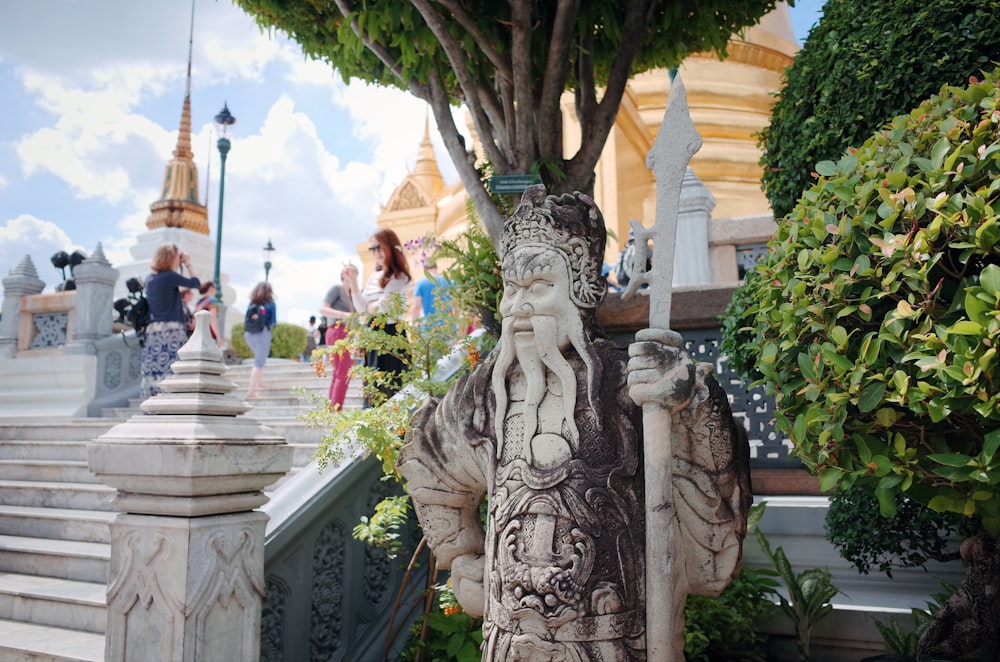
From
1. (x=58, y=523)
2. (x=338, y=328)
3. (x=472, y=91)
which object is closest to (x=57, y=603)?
(x=58, y=523)

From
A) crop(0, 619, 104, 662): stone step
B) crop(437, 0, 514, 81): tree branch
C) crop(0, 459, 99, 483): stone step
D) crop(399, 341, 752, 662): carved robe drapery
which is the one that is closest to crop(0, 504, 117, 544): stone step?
crop(0, 459, 99, 483): stone step

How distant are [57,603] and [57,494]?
5.20ft

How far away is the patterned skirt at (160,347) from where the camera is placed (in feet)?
23.3

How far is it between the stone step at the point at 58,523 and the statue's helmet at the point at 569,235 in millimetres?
4129

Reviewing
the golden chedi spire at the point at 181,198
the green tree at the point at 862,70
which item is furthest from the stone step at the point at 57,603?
the golden chedi spire at the point at 181,198

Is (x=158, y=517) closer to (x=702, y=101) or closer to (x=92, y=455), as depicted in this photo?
(x=92, y=455)

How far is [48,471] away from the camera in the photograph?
6.29 meters

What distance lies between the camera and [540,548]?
2299 mm

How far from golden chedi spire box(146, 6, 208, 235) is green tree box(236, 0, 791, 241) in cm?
2057

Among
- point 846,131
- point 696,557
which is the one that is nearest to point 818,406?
point 696,557

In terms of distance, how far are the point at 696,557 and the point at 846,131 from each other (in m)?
1.98

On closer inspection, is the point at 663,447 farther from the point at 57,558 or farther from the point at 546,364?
the point at 57,558

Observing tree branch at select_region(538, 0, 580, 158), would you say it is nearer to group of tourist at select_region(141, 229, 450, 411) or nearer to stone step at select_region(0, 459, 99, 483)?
group of tourist at select_region(141, 229, 450, 411)

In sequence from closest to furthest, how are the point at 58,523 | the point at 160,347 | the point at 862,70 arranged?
the point at 862,70, the point at 58,523, the point at 160,347
